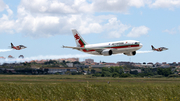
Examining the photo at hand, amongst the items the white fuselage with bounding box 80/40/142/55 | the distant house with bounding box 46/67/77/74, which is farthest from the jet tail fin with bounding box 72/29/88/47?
the distant house with bounding box 46/67/77/74

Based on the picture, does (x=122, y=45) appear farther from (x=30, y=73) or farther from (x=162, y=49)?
(x=30, y=73)

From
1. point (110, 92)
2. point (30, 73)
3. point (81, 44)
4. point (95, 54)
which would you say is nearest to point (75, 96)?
point (110, 92)

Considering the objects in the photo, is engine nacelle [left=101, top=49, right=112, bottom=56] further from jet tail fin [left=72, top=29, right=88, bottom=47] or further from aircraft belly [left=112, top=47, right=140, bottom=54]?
jet tail fin [left=72, top=29, right=88, bottom=47]

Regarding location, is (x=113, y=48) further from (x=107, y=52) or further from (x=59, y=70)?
(x=59, y=70)

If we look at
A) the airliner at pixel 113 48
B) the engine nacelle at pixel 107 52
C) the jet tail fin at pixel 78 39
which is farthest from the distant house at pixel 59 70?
the engine nacelle at pixel 107 52

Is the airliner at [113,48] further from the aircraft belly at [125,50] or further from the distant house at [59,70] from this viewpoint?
the distant house at [59,70]


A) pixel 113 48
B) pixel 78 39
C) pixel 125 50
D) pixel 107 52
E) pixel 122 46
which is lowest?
pixel 107 52

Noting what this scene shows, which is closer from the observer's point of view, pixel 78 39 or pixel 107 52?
pixel 107 52

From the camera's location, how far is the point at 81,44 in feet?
324

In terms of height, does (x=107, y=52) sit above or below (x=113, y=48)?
below

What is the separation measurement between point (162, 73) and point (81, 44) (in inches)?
4280

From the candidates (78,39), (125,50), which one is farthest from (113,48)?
(78,39)

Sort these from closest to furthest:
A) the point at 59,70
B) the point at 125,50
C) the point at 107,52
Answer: the point at 125,50 → the point at 107,52 → the point at 59,70

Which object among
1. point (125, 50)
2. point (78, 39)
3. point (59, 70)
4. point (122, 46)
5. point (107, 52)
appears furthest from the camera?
point (59, 70)
